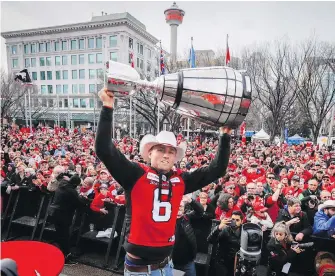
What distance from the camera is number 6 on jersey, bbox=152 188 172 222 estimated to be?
2168 millimetres

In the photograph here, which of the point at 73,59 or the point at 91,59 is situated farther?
the point at 73,59

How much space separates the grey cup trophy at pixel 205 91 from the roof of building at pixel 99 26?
2088 inches

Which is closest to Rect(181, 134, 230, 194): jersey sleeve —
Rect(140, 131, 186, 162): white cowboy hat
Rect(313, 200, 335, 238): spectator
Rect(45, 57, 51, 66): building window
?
Rect(140, 131, 186, 162): white cowboy hat

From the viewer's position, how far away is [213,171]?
244cm

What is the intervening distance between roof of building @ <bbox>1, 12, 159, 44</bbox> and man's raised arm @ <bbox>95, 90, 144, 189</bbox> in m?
53.1

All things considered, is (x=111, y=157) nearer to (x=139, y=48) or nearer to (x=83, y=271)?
(x=83, y=271)

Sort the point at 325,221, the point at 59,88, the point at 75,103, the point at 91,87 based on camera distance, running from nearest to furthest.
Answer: the point at 325,221 < the point at 91,87 < the point at 75,103 < the point at 59,88

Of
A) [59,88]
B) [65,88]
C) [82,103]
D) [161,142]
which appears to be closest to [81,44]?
[65,88]

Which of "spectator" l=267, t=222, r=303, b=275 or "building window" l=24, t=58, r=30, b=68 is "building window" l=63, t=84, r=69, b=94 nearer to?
"building window" l=24, t=58, r=30, b=68

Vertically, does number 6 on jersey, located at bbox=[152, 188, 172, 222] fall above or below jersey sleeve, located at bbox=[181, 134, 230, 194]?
below

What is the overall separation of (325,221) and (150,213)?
3793 millimetres

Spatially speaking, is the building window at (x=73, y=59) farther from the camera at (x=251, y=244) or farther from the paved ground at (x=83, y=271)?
the camera at (x=251, y=244)

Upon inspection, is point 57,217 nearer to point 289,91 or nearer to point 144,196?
point 144,196

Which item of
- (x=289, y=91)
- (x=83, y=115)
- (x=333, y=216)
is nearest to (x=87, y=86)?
(x=83, y=115)
